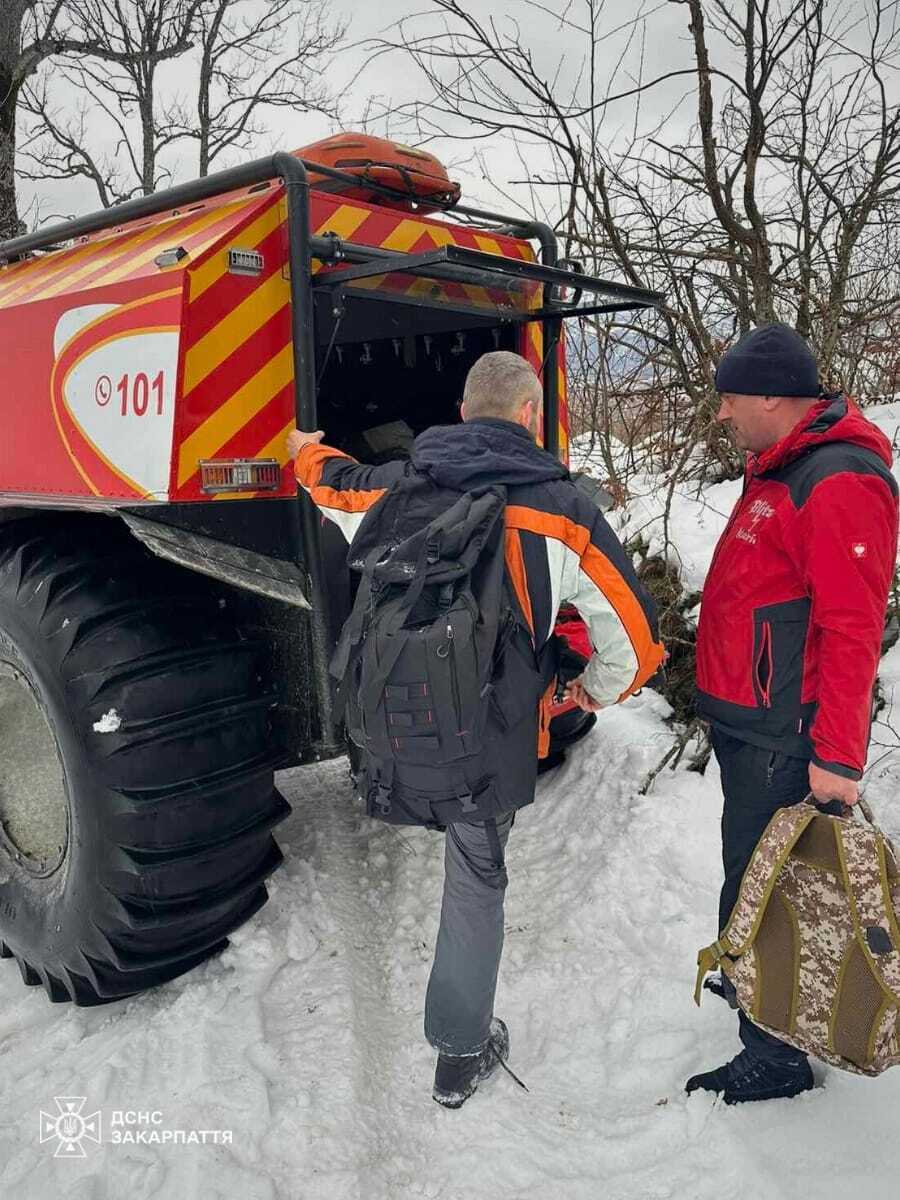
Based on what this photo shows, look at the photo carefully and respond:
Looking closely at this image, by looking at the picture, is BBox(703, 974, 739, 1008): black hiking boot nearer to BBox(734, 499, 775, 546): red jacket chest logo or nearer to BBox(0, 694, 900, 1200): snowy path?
BBox(0, 694, 900, 1200): snowy path

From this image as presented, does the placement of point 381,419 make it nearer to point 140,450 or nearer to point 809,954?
point 140,450

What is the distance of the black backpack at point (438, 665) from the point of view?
185cm

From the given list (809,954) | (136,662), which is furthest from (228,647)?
(809,954)

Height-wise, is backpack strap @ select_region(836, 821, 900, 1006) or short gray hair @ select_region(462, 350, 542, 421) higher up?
short gray hair @ select_region(462, 350, 542, 421)

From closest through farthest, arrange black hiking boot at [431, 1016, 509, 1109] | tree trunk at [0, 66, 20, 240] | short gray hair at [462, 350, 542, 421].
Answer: short gray hair at [462, 350, 542, 421] < black hiking boot at [431, 1016, 509, 1109] < tree trunk at [0, 66, 20, 240]

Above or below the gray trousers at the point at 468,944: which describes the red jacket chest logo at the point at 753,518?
above

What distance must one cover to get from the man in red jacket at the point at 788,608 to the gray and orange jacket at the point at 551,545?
0.23m

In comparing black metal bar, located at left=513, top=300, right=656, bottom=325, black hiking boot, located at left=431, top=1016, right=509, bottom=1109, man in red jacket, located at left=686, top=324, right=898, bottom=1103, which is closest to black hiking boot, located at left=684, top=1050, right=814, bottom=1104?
man in red jacket, located at left=686, top=324, right=898, bottom=1103

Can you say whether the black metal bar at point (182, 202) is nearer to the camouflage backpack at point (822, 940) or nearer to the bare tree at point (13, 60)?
the camouflage backpack at point (822, 940)

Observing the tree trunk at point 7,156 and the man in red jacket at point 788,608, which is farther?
the tree trunk at point 7,156

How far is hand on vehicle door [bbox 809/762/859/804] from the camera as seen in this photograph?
1823mm

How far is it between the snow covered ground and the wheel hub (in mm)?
408

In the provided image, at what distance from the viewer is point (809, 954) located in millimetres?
1902

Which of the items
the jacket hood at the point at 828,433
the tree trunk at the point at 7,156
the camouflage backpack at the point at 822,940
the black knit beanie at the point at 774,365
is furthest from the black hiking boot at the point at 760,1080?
the tree trunk at the point at 7,156
